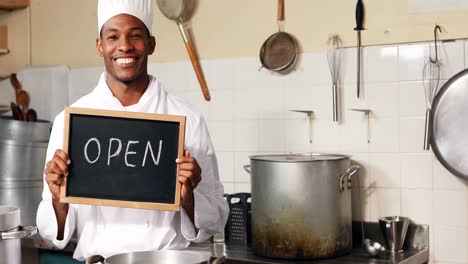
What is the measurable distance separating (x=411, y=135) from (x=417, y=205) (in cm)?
29

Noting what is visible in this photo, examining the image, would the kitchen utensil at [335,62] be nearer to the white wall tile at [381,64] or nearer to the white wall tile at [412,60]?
the white wall tile at [381,64]

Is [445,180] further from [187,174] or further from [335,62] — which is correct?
[187,174]

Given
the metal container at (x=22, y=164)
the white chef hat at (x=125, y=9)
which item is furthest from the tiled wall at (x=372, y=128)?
the white chef hat at (x=125, y=9)

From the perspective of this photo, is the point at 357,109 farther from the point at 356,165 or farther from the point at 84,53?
the point at 84,53

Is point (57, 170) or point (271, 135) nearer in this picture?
point (57, 170)

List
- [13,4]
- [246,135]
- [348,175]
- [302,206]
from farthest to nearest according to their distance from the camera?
[13,4] < [246,135] < [348,175] < [302,206]

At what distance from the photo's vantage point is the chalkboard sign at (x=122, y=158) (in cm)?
178

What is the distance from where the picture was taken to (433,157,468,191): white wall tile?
2736 mm

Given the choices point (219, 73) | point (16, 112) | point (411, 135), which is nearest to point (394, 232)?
point (411, 135)

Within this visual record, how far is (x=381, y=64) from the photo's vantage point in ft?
9.46

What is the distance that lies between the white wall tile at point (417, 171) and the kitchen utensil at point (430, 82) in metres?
0.06

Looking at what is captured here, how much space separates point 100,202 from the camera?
70.1 inches

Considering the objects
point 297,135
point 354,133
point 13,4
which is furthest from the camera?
point 13,4

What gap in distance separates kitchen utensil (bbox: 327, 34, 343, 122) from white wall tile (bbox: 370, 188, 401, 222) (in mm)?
363
